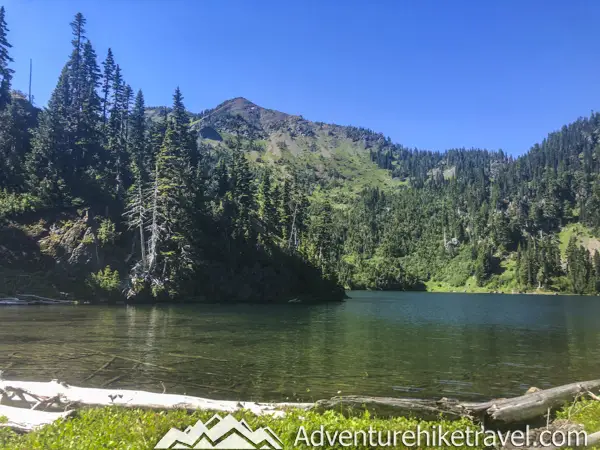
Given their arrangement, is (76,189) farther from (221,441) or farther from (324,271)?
(221,441)

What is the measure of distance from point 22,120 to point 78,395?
96.2 m

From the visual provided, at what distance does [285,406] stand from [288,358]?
14.6 m

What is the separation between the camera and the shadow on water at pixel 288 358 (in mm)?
19891

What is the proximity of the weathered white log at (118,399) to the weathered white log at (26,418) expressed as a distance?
1.29 m

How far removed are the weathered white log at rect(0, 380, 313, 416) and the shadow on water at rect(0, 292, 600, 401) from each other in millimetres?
5569

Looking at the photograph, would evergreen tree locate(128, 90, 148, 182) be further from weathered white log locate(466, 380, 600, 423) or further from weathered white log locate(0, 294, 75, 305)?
weathered white log locate(466, 380, 600, 423)

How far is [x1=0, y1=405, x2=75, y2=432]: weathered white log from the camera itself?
9.96 m

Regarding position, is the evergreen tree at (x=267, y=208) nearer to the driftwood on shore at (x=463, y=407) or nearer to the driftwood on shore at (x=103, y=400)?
the driftwood on shore at (x=103, y=400)

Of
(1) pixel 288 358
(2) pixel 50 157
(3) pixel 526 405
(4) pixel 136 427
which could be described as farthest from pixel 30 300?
(3) pixel 526 405

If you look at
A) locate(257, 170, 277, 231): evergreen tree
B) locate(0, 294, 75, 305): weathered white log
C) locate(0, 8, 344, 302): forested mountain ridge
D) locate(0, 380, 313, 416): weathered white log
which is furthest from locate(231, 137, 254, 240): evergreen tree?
locate(0, 380, 313, 416): weathered white log

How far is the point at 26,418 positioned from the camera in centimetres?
1062

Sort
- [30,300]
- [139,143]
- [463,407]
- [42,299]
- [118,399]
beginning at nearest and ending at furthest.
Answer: [463,407] < [118,399] < [30,300] < [42,299] < [139,143]

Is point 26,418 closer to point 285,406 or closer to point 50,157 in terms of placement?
point 285,406

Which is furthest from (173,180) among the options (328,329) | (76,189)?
(328,329)
